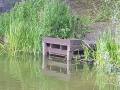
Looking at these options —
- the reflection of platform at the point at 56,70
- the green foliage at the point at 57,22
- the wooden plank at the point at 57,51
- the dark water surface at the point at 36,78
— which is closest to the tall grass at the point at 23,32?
the green foliage at the point at 57,22

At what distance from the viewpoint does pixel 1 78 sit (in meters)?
7.76

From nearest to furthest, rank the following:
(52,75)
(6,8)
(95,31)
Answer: (52,75) < (95,31) < (6,8)

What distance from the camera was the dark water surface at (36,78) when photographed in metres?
7.21

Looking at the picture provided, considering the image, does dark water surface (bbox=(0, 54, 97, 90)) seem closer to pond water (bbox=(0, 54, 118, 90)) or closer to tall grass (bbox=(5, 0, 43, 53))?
pond water (bbox=(0, 54, 118, 90))

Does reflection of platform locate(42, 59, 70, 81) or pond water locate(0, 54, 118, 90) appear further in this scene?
reflection of platform locate(42, 59, 70, 81)

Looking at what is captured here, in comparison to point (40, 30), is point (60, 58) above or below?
below

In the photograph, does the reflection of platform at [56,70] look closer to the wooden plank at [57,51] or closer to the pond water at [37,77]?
the pond water at [37,77]

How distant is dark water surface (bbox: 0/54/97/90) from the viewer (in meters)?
7.21

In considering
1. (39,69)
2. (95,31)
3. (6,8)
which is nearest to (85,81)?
(39,69)

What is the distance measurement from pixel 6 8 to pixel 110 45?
23.9ft

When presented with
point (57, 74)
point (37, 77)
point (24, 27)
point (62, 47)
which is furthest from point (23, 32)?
point (37, 77)

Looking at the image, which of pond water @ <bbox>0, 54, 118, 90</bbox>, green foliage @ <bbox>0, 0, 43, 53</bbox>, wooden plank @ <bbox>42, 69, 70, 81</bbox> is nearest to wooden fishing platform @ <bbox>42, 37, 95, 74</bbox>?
green foliage @ <bbox>0, 0, 43, 53</bbox>

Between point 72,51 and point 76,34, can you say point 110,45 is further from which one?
point 76,34

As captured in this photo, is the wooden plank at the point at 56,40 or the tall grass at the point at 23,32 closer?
the wooden plank at the point at 56,40
